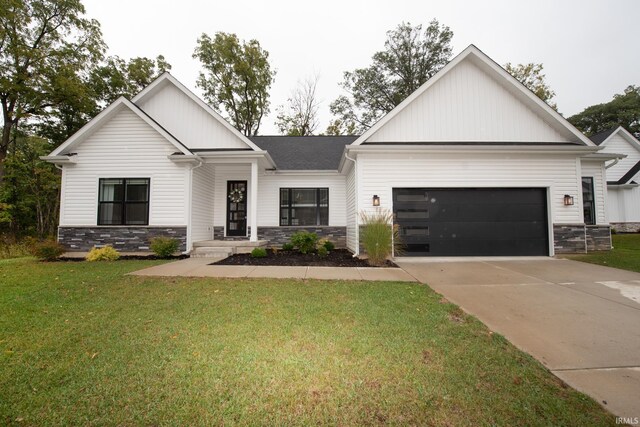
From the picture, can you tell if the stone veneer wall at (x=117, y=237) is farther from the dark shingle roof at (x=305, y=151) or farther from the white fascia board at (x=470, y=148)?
the white fascia board at (x=470, y=148)

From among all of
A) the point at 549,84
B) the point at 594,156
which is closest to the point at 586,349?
the point at 594,156

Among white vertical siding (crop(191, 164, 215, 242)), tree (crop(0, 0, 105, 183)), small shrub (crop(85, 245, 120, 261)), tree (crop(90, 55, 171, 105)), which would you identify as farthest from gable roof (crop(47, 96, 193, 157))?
tree (crop(90, 55, 171, 105))

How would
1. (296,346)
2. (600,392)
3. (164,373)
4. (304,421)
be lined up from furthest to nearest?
(296,346) < (164,373) < (600,392) < (304,421)

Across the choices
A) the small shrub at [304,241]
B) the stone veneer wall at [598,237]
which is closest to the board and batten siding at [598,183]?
the stone veneer wall at [598,237]

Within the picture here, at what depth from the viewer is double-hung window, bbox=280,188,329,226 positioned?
1146 cm

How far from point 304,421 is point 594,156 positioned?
14.2 meters

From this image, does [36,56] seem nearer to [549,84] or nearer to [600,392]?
[600,392]

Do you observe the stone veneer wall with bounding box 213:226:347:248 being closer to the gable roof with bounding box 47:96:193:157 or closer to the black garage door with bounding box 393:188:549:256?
the black garage door with bounding box 393:188:549:256

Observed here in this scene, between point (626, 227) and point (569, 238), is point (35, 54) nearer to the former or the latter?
point (569, 238)

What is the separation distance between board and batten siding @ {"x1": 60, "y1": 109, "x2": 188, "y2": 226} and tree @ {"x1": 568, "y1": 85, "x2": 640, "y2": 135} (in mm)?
45613

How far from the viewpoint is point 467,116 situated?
8984 mm

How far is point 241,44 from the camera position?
824 inches

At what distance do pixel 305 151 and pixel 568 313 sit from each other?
11.2 meters

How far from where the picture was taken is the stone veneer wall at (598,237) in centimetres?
966
